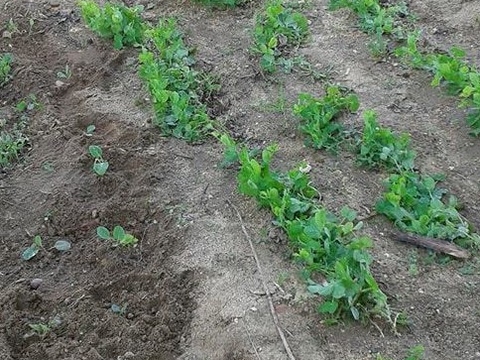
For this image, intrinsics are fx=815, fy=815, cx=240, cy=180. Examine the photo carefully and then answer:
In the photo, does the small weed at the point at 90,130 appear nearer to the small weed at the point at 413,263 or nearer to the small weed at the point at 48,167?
the small weed at the point at 48,167

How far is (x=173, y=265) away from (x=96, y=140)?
1.18 m

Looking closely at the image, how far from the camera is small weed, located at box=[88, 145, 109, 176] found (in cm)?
425

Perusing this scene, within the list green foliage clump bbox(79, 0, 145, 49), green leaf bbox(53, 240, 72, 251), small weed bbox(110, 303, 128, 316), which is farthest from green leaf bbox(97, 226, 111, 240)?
green foliage clump bbox(79, 0, 145, 49)

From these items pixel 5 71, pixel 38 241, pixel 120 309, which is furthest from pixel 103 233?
pixel 5 71

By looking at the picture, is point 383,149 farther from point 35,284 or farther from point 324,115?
point 35,284

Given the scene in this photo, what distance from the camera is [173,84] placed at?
4727 mm

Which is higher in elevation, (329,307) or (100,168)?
(329,307)

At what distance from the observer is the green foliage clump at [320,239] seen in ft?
10.6

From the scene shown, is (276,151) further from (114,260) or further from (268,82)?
(114,260)

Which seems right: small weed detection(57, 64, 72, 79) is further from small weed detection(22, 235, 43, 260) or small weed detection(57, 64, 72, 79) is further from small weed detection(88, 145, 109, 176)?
small weed detection(22, 235, 43, 260)

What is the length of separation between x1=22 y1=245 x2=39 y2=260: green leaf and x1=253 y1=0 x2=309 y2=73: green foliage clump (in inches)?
71.9

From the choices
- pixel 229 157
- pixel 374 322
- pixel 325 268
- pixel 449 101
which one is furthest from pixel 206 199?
pixel 449 101

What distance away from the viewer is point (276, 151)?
169 inches

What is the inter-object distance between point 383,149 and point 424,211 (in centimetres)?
45
